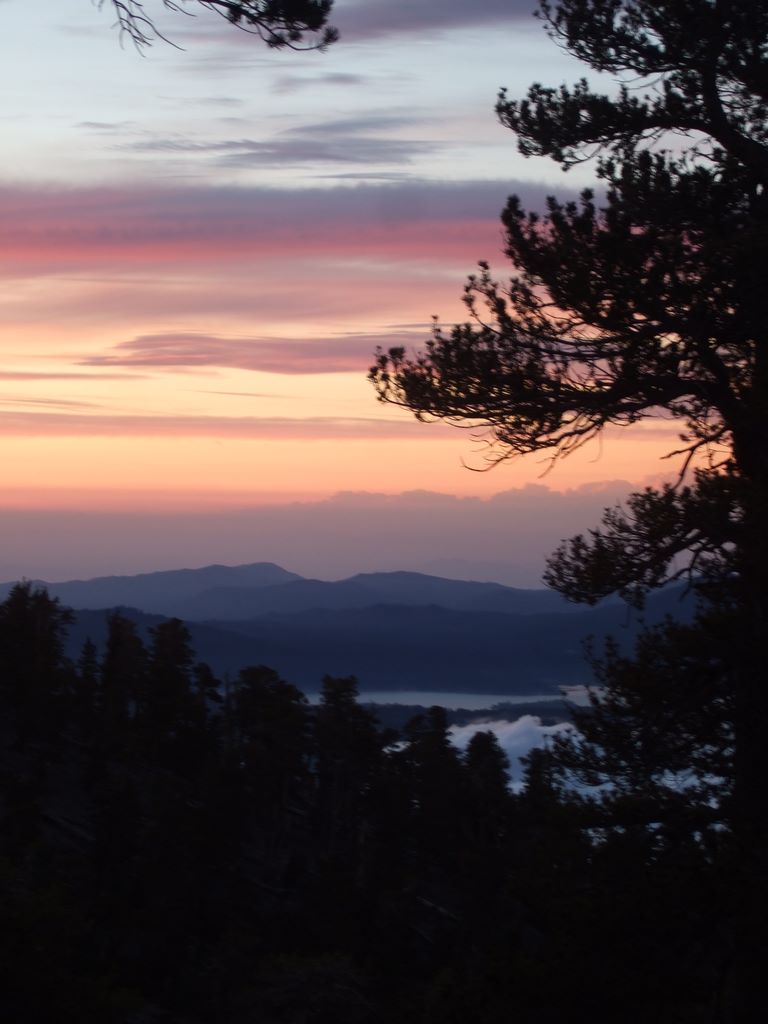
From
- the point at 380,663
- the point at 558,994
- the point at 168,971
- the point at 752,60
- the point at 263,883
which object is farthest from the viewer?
the point at 380,663

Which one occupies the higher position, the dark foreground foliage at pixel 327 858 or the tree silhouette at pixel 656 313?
the tree silhouette at pixel 656 313

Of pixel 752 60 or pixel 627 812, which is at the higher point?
pixel 752 60

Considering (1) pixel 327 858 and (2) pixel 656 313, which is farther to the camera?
(1) pixel 327 858

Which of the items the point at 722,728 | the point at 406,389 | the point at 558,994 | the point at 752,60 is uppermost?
the point at 752,60

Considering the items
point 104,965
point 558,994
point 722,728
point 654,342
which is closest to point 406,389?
point 654,342

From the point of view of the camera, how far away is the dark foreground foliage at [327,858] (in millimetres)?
8062

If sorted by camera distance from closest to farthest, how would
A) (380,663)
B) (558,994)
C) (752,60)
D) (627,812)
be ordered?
(558,994), (627,812), (752,60), (380,663)

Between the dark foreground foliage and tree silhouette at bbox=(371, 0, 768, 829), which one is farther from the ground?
tree silhouette at bbox=(371, 0, 768, 829)

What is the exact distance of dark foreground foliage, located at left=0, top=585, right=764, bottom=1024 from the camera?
8.06 metres

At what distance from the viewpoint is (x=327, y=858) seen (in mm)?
35875

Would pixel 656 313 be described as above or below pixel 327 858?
above

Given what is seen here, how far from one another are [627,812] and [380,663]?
184m

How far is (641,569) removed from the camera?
33.2 feet

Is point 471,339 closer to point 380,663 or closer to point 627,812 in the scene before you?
point 627,812
